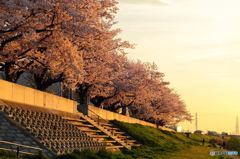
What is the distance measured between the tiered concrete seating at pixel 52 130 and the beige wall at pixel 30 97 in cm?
93

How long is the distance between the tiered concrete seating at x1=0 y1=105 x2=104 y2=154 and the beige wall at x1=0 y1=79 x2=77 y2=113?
3.06 feet

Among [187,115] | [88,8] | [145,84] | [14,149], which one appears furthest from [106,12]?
[187,115]

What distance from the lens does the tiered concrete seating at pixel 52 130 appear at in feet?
85.1

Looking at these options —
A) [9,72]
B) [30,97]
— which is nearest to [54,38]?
[30,97]

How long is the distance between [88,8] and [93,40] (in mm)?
4344

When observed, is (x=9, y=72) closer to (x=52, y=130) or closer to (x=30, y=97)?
(x=30, y=97)

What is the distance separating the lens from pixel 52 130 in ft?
94.2

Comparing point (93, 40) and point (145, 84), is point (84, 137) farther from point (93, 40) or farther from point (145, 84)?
point (145, 84)

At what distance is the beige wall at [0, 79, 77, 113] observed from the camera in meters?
29.1

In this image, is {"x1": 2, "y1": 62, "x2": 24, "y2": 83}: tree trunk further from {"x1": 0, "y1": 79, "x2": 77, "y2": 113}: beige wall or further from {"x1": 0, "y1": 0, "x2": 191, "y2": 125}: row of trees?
{"x1": 0, "y1": 79, "x2": 77, "y2": 113}: beige wall

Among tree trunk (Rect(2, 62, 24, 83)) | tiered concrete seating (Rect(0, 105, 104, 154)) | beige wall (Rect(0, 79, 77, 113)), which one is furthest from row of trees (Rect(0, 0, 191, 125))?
tiered concrete seating (Rect(0, 105, 104, 154))

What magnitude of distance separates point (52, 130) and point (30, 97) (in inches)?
184

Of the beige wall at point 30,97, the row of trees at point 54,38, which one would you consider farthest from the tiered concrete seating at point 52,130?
the row of trees at point 54,38

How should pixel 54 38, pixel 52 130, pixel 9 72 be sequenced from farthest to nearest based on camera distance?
pixel 9 72 → pixel 54 38 → pixel 52 130
